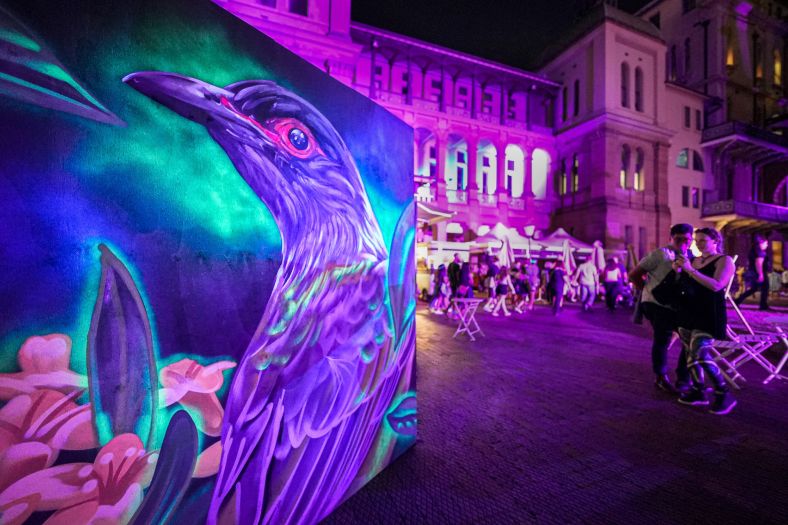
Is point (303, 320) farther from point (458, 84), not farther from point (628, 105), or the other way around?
point (628, 105)

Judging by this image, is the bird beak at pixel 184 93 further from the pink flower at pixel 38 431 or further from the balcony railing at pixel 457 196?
the balcony railing at pixel 457 196

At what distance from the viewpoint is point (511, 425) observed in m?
3.50

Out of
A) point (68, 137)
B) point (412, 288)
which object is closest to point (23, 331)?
point (68, 137)

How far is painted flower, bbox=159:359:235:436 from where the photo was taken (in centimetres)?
146

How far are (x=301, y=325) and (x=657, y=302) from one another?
13.4 ft

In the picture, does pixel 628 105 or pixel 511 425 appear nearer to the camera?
pixel 511 425

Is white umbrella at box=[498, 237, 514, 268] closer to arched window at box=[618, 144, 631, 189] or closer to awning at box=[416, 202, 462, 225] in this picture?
awning at box=[416, 202, 462, 225]

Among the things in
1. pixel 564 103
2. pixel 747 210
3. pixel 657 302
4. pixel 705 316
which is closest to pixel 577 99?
pixel 564 103

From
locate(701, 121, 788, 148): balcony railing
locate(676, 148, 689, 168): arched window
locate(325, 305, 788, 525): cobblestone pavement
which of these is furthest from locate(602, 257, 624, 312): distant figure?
locate(701, 121, 788, 148): balcony railing

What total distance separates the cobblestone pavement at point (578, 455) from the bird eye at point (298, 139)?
6.72 feet

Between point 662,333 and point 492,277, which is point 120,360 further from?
point 492,277

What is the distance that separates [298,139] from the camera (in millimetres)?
2059

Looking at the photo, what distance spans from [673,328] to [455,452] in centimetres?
298

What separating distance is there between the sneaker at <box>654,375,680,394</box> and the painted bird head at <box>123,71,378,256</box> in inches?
162
